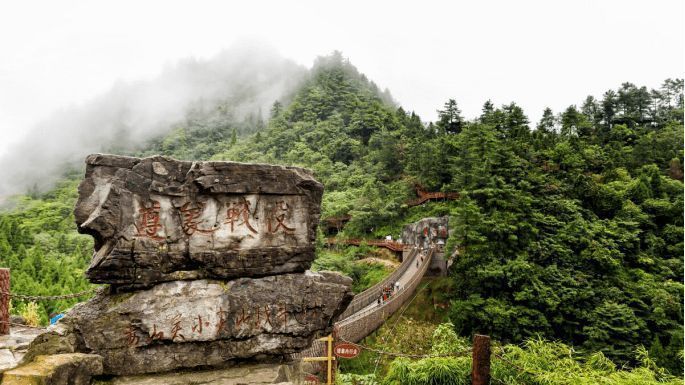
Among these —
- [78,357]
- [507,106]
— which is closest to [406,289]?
[78,357]

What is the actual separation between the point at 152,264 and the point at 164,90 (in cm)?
5654

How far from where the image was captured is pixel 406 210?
2311 centimetres

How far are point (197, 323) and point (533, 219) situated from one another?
12638 millimetres

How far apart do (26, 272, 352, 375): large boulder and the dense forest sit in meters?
5.82

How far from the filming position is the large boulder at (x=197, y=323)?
453 centimetres

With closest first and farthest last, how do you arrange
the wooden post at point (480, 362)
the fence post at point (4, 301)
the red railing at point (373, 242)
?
the wooden post at point (480, 362), the fence post at point (4, 301), the red railing at point (373, 242)

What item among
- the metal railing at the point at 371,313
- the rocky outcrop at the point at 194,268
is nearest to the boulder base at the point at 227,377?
the rocky outcrop at the point at 194,268

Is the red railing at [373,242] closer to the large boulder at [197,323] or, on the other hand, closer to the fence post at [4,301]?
the large boulder at [197,323]

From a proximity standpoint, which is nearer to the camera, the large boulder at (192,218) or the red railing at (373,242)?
the large boulder at (192,218)

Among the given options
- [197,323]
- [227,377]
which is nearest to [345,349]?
[227,377]

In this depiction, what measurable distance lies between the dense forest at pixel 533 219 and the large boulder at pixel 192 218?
6.35 m

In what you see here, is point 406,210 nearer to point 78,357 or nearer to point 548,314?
point 548,314

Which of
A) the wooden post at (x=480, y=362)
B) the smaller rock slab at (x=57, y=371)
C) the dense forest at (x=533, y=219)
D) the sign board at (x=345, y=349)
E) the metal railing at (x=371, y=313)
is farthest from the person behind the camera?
the dense forest at (x=533, y=219)

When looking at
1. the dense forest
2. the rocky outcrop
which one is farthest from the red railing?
the rocky outcrop
